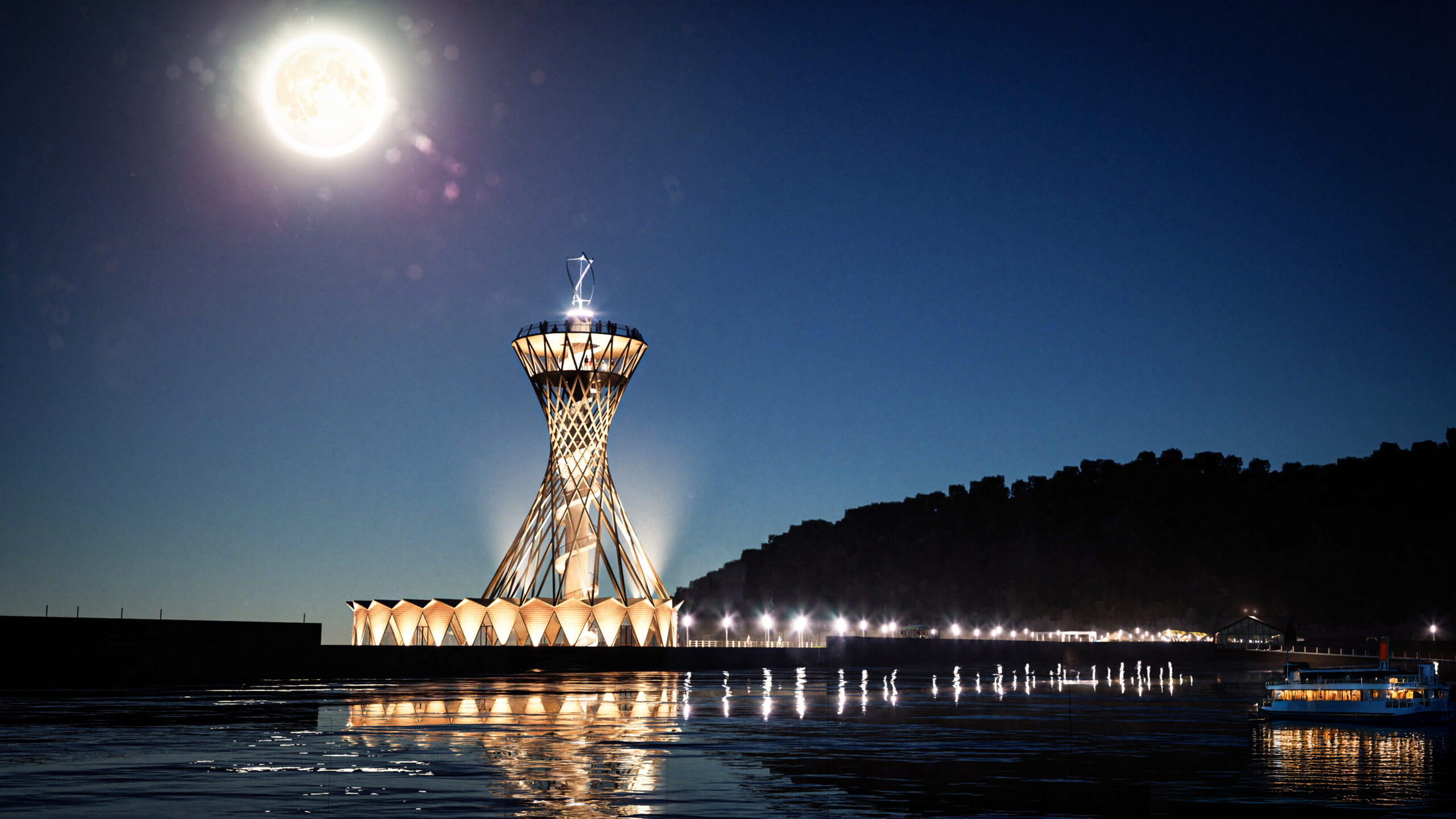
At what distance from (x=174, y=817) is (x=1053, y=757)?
1548 cm

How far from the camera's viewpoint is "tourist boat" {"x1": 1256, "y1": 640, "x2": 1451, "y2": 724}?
4141 centimetres

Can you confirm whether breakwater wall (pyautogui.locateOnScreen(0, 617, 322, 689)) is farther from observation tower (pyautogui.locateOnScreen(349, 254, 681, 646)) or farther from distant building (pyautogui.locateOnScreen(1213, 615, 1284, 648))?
distant building (pyautogui.locateOnScreen(1213, 615, 1284, 648))

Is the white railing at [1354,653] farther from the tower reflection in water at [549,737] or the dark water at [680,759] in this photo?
the tower reflection in water at [549,737]

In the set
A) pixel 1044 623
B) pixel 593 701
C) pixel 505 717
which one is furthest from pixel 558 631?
pixel 1044 623

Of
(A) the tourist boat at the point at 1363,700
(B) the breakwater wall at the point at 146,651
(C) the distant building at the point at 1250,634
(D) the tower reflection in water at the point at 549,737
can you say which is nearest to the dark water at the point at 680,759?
(D) the tower reflection in water at the point at 549,737

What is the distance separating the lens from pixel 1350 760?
26.3 m

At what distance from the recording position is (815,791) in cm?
1852

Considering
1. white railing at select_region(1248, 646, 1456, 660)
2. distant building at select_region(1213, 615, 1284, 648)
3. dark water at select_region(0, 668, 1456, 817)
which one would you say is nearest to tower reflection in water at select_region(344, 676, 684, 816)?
dark water at select_region(0, 668, 1456, 817)

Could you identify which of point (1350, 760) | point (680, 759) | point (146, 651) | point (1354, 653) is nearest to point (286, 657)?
point (146, 651)

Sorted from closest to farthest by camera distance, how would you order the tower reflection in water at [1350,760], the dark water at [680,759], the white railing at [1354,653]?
the dark water at [680,759] < the tower reflection in water at [1350,760] < the white railing at [1354,653]

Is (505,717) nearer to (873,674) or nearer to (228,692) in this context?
(228,692)

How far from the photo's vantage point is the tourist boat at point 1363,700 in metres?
41.4

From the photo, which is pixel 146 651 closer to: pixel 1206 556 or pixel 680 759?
pixel 680 759

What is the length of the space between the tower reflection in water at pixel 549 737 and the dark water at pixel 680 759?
9 cm
